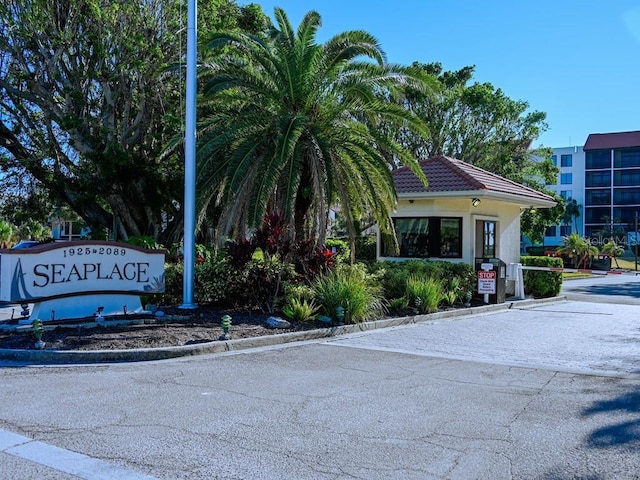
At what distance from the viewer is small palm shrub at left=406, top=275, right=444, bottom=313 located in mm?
14719

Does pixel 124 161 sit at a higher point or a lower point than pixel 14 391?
higher

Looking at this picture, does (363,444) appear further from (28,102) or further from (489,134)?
(489,134)

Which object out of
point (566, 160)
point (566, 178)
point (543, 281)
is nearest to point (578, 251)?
point (543, 281)

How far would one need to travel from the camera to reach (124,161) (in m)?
21.2

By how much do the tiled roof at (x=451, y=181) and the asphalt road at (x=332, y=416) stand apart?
369 inches

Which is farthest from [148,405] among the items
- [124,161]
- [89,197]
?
[89,197]

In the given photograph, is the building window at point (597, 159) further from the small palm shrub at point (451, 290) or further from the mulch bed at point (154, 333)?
the mulch bed at point (154, 333)

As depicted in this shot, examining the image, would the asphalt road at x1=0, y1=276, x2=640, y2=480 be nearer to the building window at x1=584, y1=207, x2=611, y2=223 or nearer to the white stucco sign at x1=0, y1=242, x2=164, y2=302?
the white stucco sign at x1=0, y1=242, x2=164, y2=302

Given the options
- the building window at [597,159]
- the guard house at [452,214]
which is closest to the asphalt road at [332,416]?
the guard house at [452,214]

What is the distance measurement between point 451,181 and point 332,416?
1457 cm

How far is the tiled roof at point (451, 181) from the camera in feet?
62.8

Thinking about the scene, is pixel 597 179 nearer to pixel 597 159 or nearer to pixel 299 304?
pixel 597 159

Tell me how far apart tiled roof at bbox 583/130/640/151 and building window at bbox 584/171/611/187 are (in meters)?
4.04

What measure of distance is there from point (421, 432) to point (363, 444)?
26.6 inches
